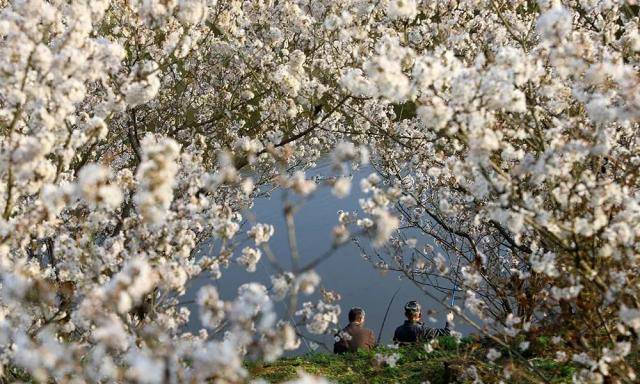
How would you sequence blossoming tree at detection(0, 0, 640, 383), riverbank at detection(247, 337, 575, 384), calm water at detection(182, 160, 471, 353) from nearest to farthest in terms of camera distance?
blossoming tree at detection(0, 0, 640, 383) < riverbank at detection(247, 337, 575, 384) < calm water at detection(182, 160, 471, 353)

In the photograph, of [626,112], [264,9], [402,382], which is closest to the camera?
[626,112]

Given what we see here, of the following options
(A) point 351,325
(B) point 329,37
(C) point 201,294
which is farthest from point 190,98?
(C) point 201,294

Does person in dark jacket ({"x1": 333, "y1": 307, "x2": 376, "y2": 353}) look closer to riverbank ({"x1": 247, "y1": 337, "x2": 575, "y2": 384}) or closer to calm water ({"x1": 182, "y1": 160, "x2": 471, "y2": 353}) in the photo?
riverbank ({"x1": 247, "y1": 337, "x2": 575, "y2": 384})

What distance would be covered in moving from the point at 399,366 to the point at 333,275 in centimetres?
759

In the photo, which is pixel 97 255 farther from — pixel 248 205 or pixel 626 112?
pixel 248 205

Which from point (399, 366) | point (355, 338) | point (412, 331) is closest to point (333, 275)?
point (412, 331)

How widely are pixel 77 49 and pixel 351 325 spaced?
6.15 metres

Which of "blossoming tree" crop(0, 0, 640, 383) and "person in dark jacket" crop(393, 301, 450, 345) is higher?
"person in dark jacket" crop(393, 301, 450, 345)

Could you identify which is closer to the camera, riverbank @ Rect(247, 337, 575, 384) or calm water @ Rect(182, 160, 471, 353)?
riverbank @ Rect(247, 337, 575, 384)

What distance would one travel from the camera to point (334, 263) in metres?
15.7

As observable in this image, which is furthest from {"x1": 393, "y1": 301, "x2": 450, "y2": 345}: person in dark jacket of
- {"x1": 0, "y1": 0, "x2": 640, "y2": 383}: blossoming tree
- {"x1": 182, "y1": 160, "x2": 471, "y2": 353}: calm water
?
{"x1": 0, "y1": 0, "x2": 640, "y2": 383}: blossoming tree

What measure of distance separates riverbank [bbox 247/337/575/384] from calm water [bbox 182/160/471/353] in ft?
10.5

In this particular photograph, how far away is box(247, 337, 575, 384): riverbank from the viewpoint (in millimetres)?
6492

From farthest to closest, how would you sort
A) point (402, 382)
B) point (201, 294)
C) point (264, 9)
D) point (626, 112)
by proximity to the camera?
point (264, 9) → point (402, 382) → point (626, 112) → point (201, 294)
